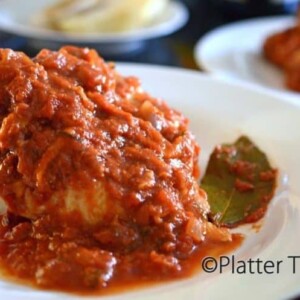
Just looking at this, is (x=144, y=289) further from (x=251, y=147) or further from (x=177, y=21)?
(x=177, y=21)

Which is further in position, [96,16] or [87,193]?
[96,16]

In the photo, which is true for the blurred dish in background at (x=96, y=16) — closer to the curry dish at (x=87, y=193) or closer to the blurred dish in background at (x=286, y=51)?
the blurred dish in background at (x=286, y=51)

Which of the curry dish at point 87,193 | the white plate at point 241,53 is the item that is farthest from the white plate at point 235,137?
the white plate at point 241,53

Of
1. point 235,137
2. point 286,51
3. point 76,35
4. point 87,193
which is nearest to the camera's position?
point 87,193

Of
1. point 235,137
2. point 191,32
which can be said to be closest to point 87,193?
point 235,137

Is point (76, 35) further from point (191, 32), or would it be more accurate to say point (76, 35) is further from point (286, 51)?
point (286, 51)

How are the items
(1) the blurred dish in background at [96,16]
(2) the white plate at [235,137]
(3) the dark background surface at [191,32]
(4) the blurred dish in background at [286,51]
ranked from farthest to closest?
(3) the dark background surface at [191,32], (1) the blurred dish in background at [96,16], (4) the blurred dish in background at [286,51], (2) the white plate at [235,137]

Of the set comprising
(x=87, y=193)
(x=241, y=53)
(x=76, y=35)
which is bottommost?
(x=241, y=53)
